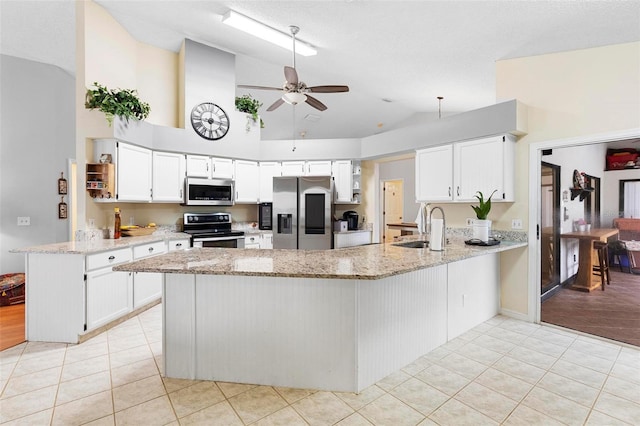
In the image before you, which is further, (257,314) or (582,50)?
(582,50)

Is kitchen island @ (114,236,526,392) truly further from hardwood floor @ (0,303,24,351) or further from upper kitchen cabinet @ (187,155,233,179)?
upper kitchen cabinet @ (187,155,233,179)

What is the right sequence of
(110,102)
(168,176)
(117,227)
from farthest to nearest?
(168,176) → (117,227) → (110,102)

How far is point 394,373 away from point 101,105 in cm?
407

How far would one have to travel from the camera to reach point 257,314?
218 centimetres

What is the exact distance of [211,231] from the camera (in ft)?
16.0

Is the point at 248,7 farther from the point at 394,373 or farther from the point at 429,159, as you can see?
the point at 394,373

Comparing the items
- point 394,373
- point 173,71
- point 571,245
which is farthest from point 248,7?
point 571,245

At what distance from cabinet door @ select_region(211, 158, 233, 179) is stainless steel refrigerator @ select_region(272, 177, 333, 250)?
2.45 ft

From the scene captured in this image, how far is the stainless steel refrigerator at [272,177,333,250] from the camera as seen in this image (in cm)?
520

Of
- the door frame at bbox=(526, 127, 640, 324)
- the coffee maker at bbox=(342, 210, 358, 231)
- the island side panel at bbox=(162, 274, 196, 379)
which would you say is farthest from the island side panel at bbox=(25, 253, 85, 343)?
the door frame at bbox=(526, 127, 640, 324)

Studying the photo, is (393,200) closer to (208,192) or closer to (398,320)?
(208,192)

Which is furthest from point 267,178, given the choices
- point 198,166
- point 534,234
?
point 534,234

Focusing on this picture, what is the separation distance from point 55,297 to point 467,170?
4442 mm

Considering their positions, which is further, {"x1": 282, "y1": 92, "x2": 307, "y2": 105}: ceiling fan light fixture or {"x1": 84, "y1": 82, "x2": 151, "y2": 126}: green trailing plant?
{"x1": 84, "y1": 82, "x2": 151, "y2": 126}: green trailing plant
